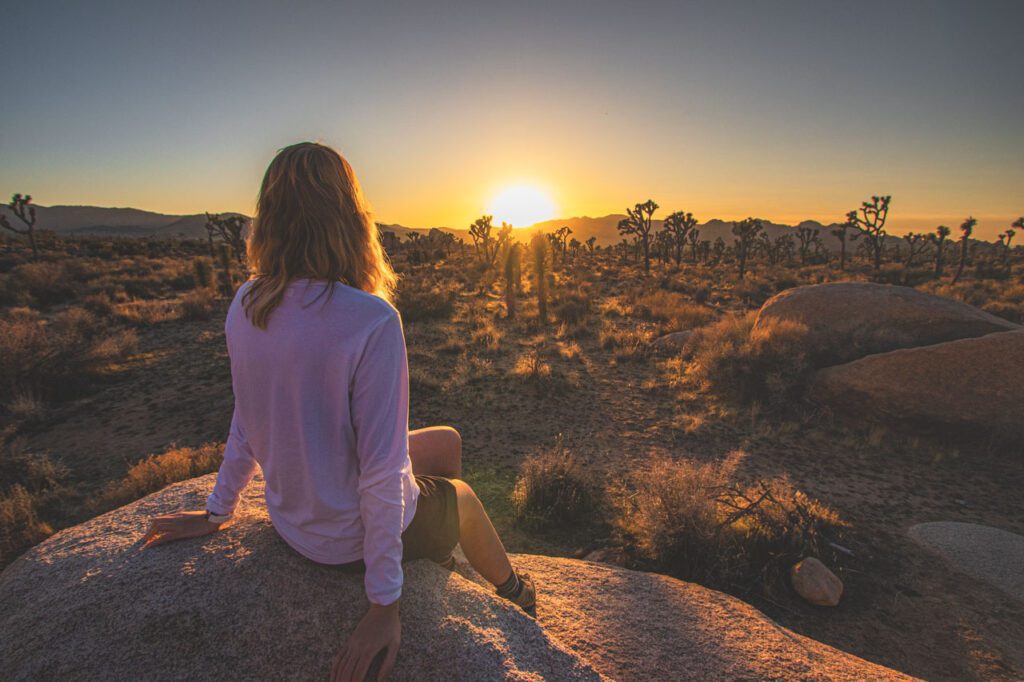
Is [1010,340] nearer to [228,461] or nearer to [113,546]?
[228,461]

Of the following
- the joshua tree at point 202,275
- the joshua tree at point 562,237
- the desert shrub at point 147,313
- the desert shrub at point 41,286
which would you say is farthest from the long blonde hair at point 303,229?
the joshua tree at point 562,237

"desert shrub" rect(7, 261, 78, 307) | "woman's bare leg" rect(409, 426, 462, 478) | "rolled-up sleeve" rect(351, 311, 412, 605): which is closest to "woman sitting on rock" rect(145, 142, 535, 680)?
"rolled-up sleeve" rect(351, 311, 412, 605)

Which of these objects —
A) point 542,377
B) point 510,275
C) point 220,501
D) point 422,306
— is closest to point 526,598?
point 220,501

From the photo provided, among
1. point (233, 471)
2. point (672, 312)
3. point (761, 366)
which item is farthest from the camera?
point (672, 312)

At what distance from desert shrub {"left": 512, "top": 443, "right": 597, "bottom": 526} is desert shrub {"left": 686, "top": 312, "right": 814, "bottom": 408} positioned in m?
4.26

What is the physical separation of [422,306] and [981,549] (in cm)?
1273

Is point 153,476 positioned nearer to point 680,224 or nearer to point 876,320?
point 876,320

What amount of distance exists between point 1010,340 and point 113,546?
10069 millimetres

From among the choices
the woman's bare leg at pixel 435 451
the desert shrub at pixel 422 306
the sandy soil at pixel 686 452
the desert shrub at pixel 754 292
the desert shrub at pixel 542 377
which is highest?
the desert shrub at pixel 754 292

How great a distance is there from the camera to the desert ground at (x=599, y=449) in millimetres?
3389

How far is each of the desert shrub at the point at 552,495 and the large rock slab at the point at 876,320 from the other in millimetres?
5914

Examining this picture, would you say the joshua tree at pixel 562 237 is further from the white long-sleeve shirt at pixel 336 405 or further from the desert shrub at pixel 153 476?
the white long-sleeve shirt at pixel 336 405

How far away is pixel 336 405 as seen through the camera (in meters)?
1.36

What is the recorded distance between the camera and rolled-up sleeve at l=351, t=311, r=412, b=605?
1312mm
